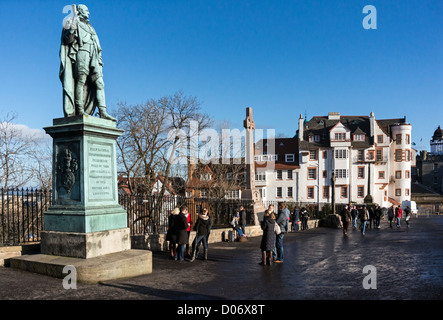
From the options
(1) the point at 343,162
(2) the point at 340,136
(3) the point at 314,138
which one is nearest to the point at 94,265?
(1) the point at 343,162

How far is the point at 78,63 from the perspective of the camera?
901cm

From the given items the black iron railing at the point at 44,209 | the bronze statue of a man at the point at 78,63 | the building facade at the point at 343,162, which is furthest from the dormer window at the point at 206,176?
the bronze statue of a man at the point at 78,63

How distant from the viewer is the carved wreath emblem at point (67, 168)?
337 inches

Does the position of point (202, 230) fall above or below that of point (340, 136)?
below

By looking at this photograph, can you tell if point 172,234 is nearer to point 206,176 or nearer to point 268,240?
point 268,240

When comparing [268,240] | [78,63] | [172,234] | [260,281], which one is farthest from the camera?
[172,234]

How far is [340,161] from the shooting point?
208 feet

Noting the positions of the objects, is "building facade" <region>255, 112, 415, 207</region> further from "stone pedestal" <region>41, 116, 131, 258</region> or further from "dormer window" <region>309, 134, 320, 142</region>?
"stone pedestal" <region>41, 116, 131, 258</region>

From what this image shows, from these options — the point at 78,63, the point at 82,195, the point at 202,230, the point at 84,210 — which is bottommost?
the point at 202,230

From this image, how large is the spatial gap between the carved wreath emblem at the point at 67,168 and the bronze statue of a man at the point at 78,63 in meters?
0.96

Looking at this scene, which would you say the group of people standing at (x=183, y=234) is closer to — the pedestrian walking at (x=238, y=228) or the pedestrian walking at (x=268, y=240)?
the pedestrian walking at (x=268, y=240)

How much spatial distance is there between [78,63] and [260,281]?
255 inches

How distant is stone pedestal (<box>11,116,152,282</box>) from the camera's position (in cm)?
821
